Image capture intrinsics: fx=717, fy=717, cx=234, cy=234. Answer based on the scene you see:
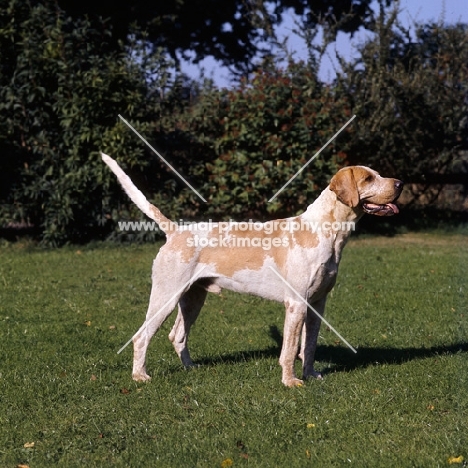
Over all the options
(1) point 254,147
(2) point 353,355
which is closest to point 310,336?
(2) point 353,355

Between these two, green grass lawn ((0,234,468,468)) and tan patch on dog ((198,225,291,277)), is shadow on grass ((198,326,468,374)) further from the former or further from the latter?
tan patch on dog ((198,225,291,277))

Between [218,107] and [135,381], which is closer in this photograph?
[135,381]

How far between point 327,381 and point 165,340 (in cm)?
199

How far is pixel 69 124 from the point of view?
1273 cm

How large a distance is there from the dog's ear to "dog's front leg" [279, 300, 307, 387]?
0.86 meters

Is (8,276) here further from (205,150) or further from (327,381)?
(327,381)

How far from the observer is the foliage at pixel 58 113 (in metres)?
12.7

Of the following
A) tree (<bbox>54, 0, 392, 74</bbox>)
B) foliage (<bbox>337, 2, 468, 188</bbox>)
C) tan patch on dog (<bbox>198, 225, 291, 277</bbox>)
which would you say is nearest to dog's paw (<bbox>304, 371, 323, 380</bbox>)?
tan patch on dog (<bbox>198, 225, 291, 277</bbox>)

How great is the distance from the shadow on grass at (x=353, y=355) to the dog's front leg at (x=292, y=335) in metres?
0.57

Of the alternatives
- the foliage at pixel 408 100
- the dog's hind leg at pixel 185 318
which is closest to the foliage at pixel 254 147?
the foliage at pixel 408 100

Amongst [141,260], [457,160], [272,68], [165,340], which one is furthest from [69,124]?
[457,160]

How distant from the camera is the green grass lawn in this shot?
4246 mm

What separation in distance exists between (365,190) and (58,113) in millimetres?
8785

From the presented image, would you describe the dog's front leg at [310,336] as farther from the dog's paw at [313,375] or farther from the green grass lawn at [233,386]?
the green grass lawn at [233,386]
